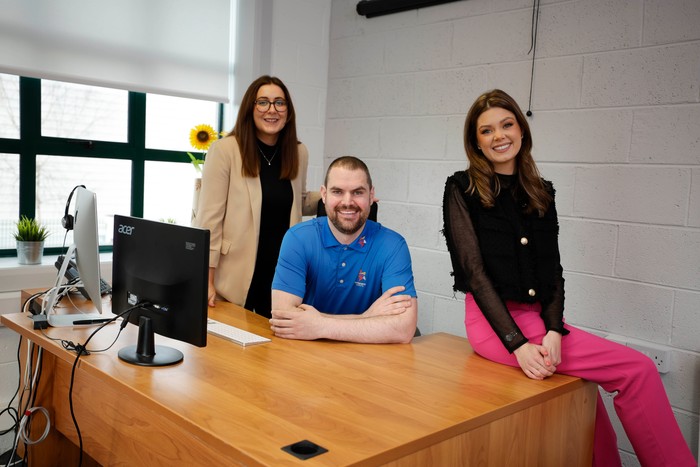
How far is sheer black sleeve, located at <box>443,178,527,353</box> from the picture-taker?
196 cm

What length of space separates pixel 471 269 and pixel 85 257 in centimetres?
120

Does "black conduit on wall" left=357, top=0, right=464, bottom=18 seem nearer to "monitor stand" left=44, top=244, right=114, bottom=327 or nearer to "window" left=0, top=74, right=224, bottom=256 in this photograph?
"window" left=0, top=74, right=224, bottom=256

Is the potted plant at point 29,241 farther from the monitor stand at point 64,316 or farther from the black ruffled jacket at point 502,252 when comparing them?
the black ruffled jacket at point 502,252

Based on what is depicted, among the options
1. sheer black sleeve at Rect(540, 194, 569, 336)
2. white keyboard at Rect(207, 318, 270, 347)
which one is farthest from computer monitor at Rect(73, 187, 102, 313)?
sheer black sleeve at Rect(540, 194, 569, 336)

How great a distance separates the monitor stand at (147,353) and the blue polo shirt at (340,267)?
0.46 metres

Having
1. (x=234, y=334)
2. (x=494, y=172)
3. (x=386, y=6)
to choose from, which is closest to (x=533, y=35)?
(x=386, y=6)

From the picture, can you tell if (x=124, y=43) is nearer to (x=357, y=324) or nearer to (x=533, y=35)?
(x=533, y=35)

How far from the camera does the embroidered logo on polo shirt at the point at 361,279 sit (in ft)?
7.52

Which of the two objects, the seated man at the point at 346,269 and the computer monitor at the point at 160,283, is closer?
the computer monitor at the point at 160,283

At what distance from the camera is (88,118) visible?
3.58 meters

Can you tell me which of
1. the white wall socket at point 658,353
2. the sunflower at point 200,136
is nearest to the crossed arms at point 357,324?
the white wall socket at point 658,353

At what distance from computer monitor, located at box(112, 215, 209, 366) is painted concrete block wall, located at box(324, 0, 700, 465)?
72.4 inches

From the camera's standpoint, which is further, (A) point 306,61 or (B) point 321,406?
(A) point 306,61

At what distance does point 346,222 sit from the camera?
224 centimetres
